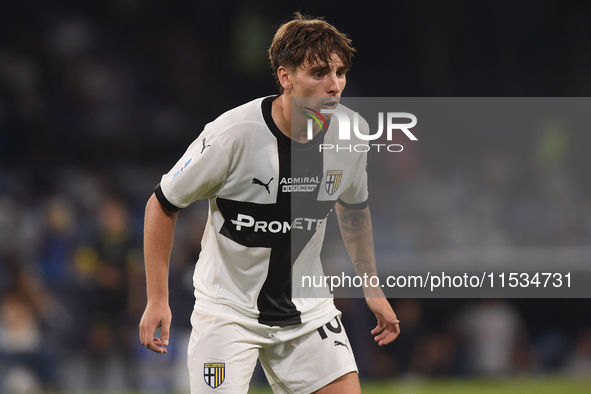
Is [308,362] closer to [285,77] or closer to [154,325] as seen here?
[154,325]

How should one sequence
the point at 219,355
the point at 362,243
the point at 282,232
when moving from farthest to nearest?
the point at 362,243 < the point at 282,232 < the point at 219,355

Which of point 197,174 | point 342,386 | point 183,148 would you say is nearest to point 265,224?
point 197,174

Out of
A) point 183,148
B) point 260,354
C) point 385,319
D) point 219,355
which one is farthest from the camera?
point 183,148

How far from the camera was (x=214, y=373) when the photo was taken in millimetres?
3098

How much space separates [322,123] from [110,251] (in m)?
5.40

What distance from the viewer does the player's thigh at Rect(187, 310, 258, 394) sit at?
3.09 metres

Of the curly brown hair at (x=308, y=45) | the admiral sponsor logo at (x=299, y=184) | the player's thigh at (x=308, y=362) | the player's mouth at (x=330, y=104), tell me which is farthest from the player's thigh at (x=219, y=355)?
the curly brown hair at (x=308, y=45)

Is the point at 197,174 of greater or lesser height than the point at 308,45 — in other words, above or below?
below

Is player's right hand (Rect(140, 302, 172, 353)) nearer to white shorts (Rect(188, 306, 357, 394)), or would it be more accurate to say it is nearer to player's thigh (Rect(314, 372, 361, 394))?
white shorts (Rect(188, 306, 357, 394))

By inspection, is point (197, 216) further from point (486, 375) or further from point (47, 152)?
point (486, 375)

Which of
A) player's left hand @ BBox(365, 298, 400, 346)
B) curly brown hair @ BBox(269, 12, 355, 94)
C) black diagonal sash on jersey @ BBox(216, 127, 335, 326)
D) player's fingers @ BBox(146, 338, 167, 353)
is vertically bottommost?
player's fingers @ BBox(146, 338, 167, 353)

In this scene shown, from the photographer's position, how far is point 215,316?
10.5 ft

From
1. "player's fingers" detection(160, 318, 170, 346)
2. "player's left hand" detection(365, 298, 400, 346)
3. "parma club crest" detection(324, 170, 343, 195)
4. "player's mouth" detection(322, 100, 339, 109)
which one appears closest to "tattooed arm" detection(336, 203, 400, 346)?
"player's left hand" detection(365, 298, 400, 346)

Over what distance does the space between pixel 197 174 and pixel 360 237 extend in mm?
986
